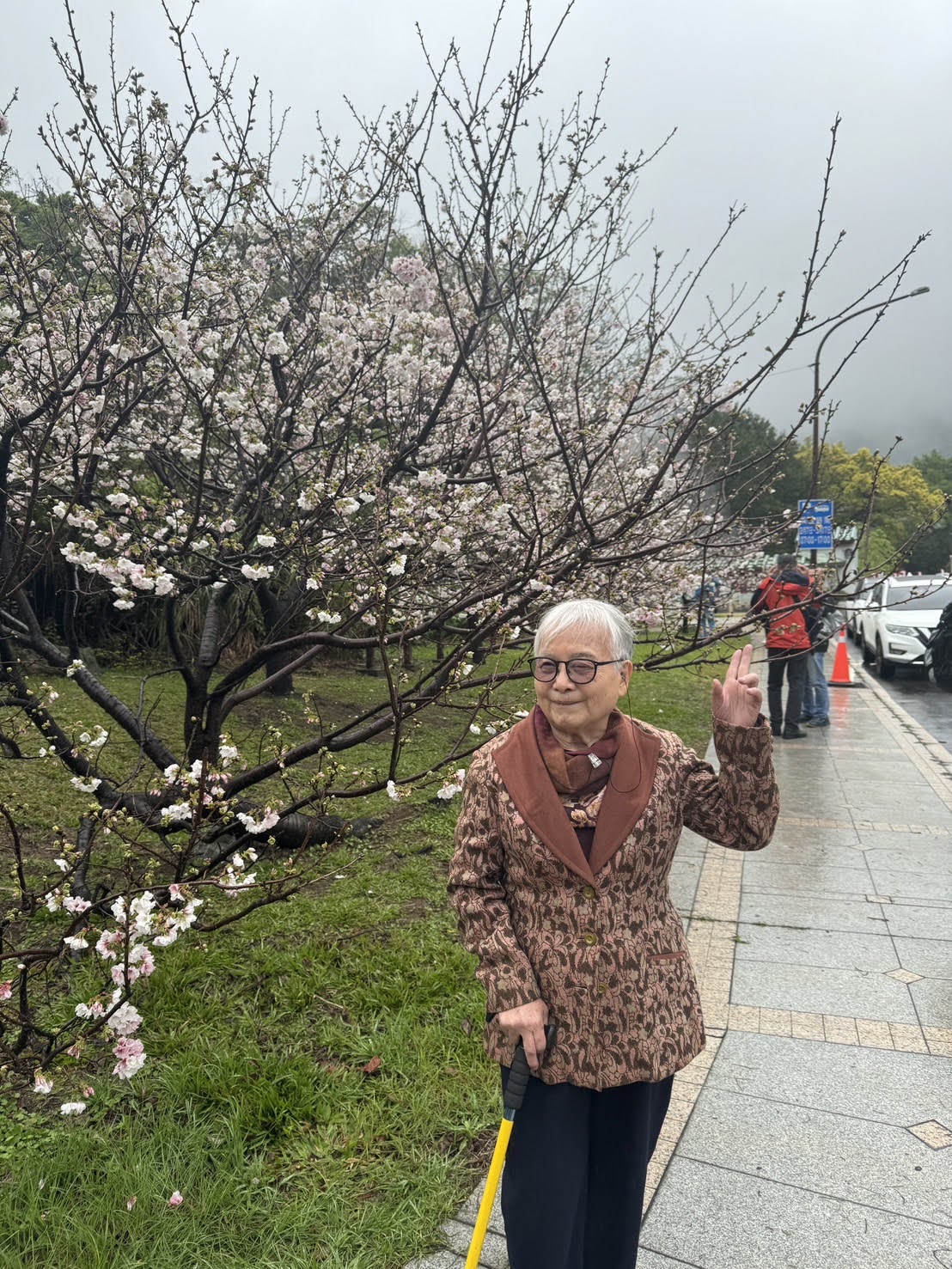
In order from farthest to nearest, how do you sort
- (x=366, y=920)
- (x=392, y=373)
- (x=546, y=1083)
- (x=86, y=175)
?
1. (x=392, y=373)
2. (x=86, y=175)
3. (x=366, y=920)
4. (x=546, y=1083)

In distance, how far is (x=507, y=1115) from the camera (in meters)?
1.88

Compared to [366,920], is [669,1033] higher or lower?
higher

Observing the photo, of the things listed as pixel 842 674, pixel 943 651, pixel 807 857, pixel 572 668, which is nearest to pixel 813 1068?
pixel 572 668

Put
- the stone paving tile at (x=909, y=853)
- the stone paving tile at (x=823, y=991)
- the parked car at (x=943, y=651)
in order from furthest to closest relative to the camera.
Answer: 1. the parked car at (x=943, y=651)
2. the stone paving tile at (x=909, y=853)
3. the stone paving tile at (x=823, y=991)

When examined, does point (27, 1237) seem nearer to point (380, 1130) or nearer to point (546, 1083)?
point (380, 1130)

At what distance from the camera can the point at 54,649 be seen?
4684mm

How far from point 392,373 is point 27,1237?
6.33 m

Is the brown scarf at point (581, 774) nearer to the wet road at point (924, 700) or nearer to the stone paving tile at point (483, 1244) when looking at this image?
the stone paving tile at point (483, 1244)

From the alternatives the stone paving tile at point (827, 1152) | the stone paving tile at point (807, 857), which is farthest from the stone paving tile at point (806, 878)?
the stone paving tile at point (827, 1152)

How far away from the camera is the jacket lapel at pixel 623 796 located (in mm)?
1883

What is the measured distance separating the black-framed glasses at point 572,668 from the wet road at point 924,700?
352 inches

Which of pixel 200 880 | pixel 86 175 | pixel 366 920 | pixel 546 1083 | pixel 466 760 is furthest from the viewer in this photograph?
pixel 466 760

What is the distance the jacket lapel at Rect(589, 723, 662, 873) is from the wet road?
29.1 feet

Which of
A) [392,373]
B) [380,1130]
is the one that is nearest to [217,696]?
[380,1130]
